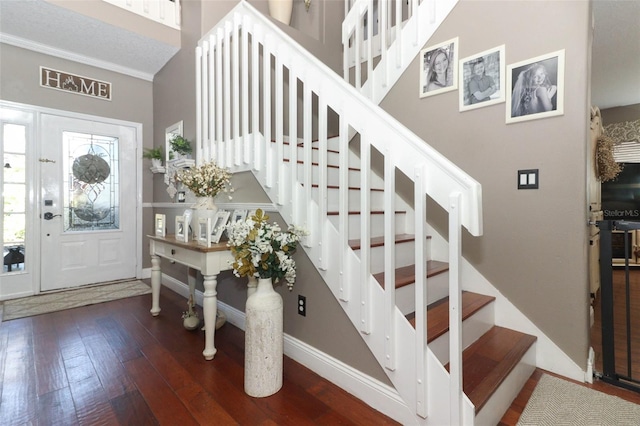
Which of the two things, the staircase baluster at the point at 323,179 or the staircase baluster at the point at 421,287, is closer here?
the staircase baluster at the point at 421,287

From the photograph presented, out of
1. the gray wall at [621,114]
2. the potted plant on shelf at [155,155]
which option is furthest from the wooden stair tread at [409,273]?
the gray wall at [621,114]

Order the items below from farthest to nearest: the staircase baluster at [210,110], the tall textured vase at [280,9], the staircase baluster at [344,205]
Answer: the tall textured vase at [280,9] → the staircase baluster at [210,110] → the staircase baluster at [344,205]

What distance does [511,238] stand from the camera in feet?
6.55

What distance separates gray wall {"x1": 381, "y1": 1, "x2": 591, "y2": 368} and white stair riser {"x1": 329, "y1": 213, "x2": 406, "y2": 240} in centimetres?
53

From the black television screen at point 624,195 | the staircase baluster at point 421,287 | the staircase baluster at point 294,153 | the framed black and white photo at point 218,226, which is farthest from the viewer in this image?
the black television screen at point 624,195

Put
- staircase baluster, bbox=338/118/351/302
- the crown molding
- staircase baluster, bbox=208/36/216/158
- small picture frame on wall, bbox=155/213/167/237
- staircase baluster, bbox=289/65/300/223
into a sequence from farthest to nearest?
the crown molding → staircase baluster, bbox=208/36/216/158 → small picture frame on wall, bbox=155/213/167/237 → staircase baluster, bbox=289/65/300/223 → staircase baluster, bbox=338/118/351/302

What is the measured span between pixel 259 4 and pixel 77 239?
11.8ft

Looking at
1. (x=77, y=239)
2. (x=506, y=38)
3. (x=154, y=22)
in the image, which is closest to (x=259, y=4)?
(x=154, y=22)

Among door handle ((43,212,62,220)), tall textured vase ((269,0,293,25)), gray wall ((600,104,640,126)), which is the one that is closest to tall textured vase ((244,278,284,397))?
tall textured vase ((269,0,293,25))

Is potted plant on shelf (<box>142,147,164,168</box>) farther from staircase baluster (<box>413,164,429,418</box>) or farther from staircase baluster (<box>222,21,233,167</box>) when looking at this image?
staircase baluster (<box>413,164,429,418</box>)

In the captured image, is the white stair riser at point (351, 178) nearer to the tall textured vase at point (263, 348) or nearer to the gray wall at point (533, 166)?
the gray wall at point (533, 166)

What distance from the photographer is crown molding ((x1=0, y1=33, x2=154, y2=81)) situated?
324cm

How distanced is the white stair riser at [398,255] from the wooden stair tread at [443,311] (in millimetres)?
336

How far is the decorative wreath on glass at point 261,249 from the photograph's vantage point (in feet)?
5.36
